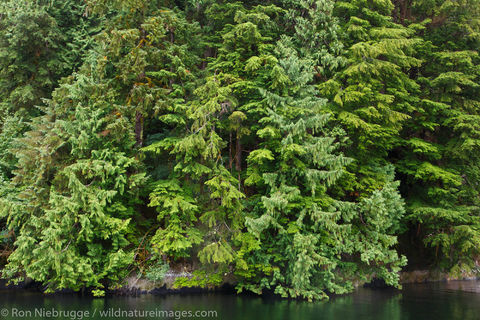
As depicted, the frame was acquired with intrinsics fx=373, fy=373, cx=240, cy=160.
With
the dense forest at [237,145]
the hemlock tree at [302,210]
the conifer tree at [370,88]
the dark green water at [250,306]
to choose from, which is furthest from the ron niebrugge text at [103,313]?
the conifer tree at [370,88]

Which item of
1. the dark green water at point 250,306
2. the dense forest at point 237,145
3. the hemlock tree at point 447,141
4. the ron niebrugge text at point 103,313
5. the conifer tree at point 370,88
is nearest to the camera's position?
the ron niebrugge text at point 103,313

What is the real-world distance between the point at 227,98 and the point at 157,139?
4048mm

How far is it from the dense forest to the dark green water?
2.56 feet

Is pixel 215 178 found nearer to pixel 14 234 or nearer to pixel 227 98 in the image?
pixel 227 98

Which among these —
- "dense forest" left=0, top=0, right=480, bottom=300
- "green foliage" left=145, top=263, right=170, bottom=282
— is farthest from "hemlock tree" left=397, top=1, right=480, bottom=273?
"green foliage" left=145, top=263, right=170, bottom=282

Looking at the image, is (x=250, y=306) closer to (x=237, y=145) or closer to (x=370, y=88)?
(x=237, y=145)

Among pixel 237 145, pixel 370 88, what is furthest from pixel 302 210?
pixel 370 88

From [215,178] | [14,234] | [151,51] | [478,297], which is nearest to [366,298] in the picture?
[478,297]

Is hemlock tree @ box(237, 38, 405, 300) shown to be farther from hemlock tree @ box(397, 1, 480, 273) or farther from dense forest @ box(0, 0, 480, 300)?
hemlock tree @ box(397, 1, 480, 273)

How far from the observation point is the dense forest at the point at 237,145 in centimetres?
1460

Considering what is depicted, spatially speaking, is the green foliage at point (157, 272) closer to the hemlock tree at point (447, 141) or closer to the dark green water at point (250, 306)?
the dark green water at point (250, 306)

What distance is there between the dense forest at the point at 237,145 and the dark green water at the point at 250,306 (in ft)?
2.56

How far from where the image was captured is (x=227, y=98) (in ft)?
53.4

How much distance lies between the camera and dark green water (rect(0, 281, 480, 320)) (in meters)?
11.6
